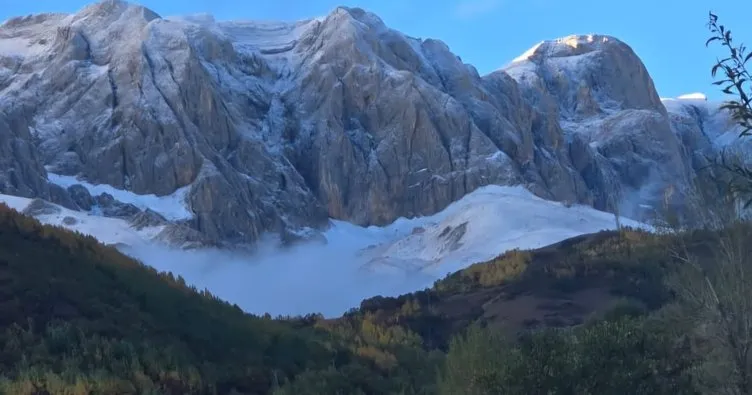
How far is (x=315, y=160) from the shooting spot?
502ft

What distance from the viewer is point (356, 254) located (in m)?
141

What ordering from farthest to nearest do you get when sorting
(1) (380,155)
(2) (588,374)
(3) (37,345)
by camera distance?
(1) (380,155), (3) (37,345), (2) (588,374)

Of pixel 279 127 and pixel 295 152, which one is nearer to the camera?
pixel 295 152

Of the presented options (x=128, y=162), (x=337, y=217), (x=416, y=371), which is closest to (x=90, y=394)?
(x=416, y=371)

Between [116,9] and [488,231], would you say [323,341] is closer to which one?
[488,231]

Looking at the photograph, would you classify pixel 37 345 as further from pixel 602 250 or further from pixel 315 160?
A: pixel 315 160

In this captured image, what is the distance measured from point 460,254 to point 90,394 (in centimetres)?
9190

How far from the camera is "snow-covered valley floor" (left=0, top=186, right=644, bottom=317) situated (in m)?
110

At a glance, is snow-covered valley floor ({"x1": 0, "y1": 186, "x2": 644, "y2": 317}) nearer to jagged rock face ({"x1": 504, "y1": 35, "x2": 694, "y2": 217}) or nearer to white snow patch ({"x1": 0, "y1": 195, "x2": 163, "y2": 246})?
white snow patch ({"x1": 0, "y1": 195, "x2": 163, "y2": 246})

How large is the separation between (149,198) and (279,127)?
26954 mm

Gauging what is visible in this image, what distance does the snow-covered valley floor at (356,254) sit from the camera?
360 feet

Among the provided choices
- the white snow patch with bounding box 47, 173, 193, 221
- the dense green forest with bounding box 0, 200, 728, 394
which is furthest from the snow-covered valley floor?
the dense green forest with bounding box 0, 200, 728, 394


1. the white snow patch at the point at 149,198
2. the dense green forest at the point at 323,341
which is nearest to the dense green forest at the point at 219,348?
the dense green forest at the point at 323,341

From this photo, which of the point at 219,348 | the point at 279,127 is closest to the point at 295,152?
the point at 279,127
